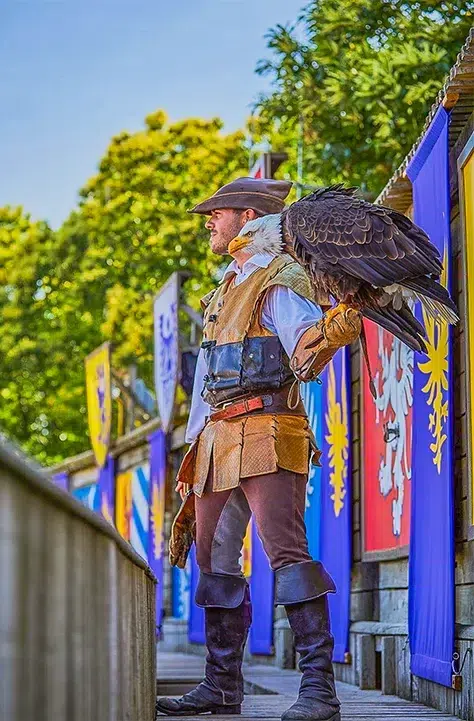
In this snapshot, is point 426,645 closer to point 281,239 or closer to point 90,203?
point 281,239

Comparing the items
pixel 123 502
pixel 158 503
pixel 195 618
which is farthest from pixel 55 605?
pixel 123 502

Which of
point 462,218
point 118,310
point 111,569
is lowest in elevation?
point 111,569

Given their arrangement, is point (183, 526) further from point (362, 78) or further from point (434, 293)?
point (362, 78)

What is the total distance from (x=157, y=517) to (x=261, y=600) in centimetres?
415

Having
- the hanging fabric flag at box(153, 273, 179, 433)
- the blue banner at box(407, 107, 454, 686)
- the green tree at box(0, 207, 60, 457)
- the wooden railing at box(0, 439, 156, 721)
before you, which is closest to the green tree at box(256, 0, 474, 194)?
the hanging fabric flag at box(153, 273, 179, 433)

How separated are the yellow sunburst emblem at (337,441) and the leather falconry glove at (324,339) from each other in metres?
2.77

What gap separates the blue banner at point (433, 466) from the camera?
158 inches

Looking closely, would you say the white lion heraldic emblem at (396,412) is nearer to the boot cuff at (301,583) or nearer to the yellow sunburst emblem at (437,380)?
the yellow sunburst emblem at (437,380)

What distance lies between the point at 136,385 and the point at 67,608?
14.5 m

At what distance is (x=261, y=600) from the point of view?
8.00m

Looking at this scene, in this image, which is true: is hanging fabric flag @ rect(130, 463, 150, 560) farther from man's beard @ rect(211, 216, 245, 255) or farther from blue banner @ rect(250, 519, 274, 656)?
man's beard @ rect(211, 216, 245, 255)

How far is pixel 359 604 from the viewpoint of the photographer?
19.6 ft

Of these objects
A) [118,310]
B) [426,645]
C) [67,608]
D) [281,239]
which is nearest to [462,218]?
[281,239]

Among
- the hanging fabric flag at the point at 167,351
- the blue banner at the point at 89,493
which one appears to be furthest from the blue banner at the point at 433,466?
the blue banner at the point at 89,493
